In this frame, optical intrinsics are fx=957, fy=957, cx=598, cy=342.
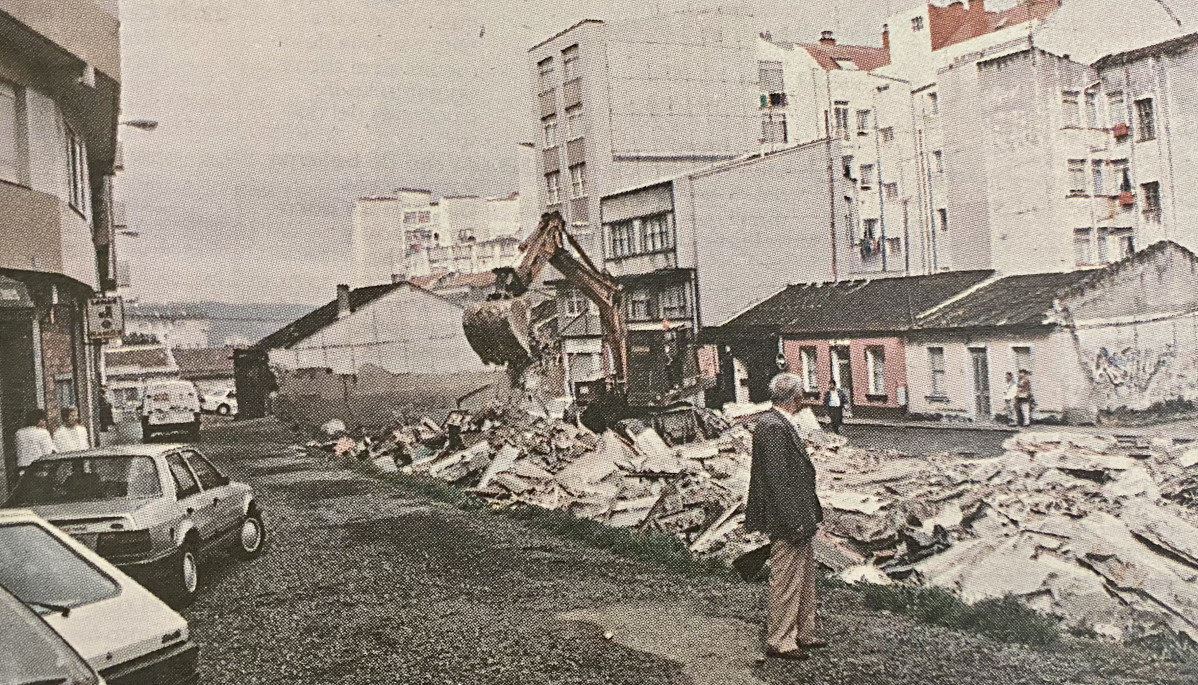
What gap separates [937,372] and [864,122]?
273 cm

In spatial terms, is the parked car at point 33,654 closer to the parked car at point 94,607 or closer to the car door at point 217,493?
the parked car at point 94,607

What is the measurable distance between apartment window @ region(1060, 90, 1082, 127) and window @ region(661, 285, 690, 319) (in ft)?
21.3

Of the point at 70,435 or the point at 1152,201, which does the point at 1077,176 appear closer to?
the point at 1152,201

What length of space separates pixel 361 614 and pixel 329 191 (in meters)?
6.34

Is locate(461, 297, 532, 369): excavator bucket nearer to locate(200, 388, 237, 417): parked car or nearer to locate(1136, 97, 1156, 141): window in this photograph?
locate(1136, 97, 1156, 141): window

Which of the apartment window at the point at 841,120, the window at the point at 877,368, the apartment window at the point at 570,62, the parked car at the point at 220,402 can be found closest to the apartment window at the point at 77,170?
the apartment window at the point at 570,62

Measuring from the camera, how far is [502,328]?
17031mm

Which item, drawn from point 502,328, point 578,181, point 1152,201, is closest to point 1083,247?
point 1152,201

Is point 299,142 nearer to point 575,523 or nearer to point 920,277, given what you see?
point 575,523

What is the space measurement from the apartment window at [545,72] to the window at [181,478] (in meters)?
5.80

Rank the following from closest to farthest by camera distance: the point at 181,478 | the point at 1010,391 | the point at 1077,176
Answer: the point at 1077,176, the point at 1010,391, the point at 181,478

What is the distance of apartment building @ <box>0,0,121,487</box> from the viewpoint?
12.4 m

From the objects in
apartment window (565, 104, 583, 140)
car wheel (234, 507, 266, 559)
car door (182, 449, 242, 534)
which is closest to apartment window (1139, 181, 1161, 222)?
apartment window (565, 104, 583, 140)

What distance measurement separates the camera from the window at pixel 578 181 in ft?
43.6
